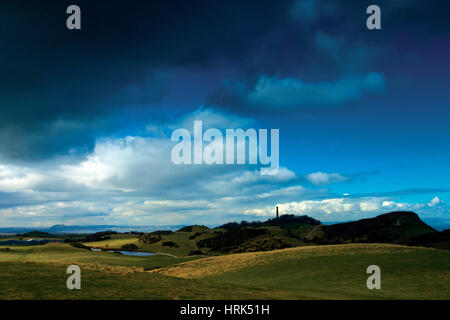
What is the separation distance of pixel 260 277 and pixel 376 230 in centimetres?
11660

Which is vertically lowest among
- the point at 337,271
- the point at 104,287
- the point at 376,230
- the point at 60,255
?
the point at 376,230

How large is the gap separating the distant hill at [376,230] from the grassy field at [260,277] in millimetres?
80728

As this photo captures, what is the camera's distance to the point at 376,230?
14262cm

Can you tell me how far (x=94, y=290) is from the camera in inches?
917

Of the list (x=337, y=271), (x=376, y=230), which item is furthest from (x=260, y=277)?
(x=376, y=230)

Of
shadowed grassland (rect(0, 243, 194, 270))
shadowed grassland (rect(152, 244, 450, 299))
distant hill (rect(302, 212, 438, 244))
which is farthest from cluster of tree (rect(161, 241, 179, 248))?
shadowed grassland (rect(152, 244, 450, 299))

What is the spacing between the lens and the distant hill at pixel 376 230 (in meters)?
132

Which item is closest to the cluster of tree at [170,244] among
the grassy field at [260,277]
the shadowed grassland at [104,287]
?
the grassy field at [260,277]

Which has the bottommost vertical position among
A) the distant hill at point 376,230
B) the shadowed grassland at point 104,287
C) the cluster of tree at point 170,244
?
the cluster of tree at point 170,244

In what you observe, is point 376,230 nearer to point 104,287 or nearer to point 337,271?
point 337,271

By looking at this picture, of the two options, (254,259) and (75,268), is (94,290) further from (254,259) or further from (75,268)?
(254,259)

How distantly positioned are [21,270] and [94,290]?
11336mm

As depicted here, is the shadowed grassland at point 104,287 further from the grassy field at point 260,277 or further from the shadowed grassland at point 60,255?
the shadowed grassland at point 60,255
